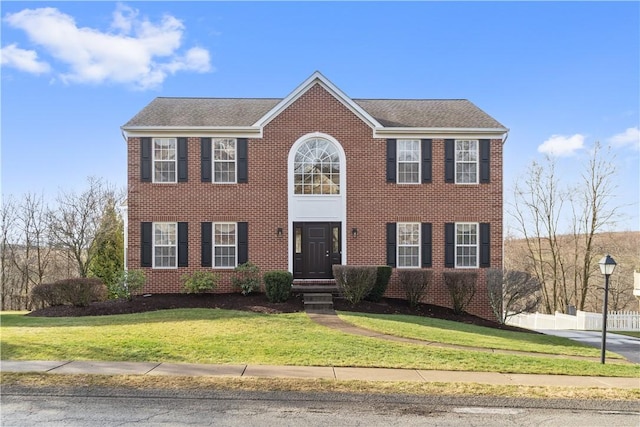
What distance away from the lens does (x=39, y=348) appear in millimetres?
9195

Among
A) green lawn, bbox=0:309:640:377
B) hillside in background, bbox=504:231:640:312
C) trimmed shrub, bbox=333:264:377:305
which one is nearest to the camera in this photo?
green lawn, bbox=0:309:640:377

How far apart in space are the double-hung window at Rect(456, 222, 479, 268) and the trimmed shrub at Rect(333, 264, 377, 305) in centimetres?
388

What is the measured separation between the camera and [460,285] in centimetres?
1689

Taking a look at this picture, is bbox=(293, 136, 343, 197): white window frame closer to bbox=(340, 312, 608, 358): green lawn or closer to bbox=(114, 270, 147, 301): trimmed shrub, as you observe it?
bbox=(340, 312, 608, 358): green lawn

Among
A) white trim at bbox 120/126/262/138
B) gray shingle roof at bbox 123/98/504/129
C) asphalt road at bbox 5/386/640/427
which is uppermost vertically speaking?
gray shingle roof at bbox 123/98/504/129

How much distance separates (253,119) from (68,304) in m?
8.94

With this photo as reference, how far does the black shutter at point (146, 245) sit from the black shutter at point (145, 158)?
172 centimetres

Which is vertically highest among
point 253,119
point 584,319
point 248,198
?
point 253,119

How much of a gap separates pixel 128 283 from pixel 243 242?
407 centimetres

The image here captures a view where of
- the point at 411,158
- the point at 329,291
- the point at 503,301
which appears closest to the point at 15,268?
the point at 329,291

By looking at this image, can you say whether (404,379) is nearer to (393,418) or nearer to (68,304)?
(393,418)

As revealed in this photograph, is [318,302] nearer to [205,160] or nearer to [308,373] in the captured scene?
[205,160]

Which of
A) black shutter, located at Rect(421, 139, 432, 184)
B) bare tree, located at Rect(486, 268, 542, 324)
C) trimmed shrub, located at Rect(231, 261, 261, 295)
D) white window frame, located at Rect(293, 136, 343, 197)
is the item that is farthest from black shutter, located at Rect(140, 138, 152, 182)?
bare tree, located at Rect(486, 268, 542, 324)

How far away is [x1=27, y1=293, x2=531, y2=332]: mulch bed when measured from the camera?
569 inches
